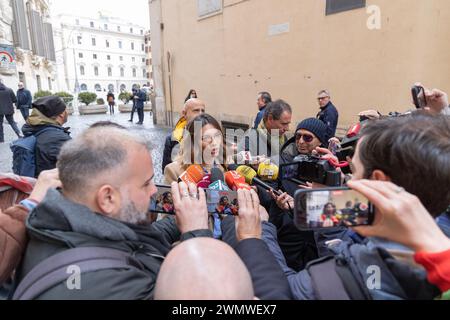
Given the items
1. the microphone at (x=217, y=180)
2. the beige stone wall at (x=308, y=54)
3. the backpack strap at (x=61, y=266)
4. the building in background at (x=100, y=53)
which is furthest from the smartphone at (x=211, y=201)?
the building in background at (x=100, y=53)

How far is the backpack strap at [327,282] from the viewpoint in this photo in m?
0.85

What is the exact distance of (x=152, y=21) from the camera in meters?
13.2

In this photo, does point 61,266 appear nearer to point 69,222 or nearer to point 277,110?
point 69,222

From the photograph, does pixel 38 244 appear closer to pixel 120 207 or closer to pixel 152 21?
pixel 120 207

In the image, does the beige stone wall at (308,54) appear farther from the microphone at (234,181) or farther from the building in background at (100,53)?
the building in background at (100,53)

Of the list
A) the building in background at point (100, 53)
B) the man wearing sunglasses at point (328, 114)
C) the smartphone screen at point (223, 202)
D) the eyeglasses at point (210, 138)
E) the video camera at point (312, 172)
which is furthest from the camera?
the building in background at point (100, 53)

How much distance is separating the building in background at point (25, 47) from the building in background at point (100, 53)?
37.3m

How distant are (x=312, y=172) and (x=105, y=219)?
107 centimetres

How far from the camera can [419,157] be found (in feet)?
2.89

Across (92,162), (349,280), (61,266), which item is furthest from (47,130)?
(349,280)

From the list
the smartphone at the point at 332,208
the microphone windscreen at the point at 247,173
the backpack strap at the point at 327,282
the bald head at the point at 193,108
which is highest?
the bald head at the point at 193,108

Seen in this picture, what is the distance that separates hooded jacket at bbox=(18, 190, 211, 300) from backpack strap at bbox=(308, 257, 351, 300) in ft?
1.39

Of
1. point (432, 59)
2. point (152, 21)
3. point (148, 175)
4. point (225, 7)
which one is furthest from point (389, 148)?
point (152, 21)

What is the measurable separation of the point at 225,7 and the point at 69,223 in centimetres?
993
